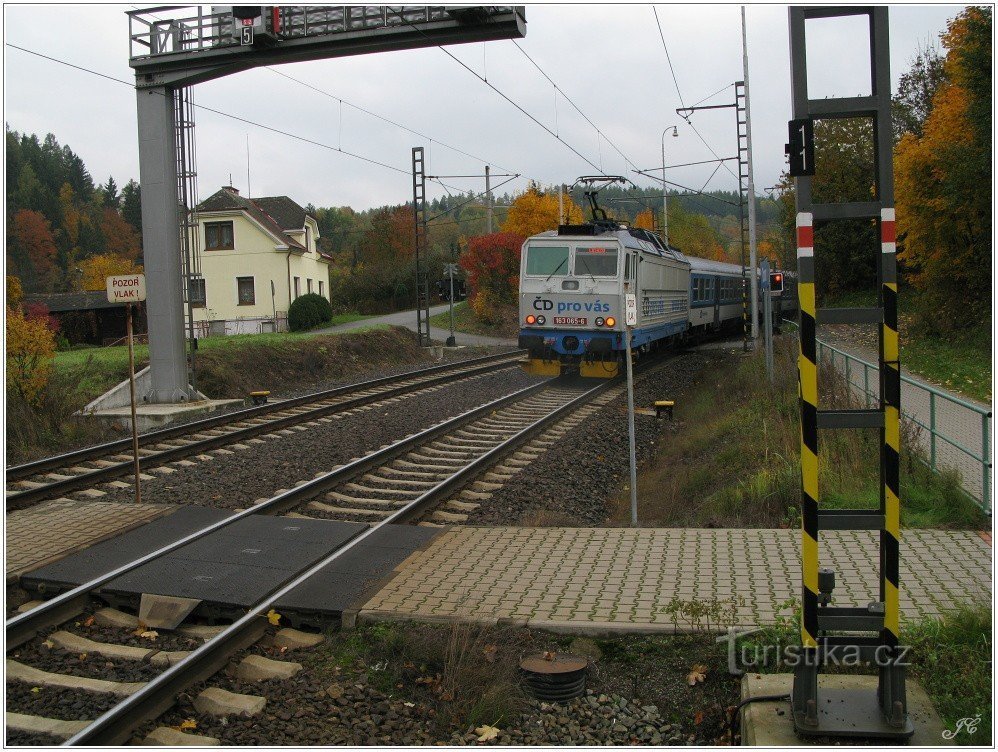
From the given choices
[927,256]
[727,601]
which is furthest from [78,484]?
[927,256]

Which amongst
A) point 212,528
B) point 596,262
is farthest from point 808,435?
point 596,262

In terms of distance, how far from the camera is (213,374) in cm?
2092

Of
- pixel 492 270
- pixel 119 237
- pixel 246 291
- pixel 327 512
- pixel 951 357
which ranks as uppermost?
pixel 119 237

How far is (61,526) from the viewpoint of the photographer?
26.9 feet

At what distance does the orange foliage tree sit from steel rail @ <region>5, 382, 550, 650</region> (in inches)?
1174

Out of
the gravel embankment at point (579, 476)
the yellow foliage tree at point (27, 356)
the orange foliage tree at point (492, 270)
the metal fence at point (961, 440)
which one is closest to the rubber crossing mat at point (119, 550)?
the gravel embankment at point (579, 476)

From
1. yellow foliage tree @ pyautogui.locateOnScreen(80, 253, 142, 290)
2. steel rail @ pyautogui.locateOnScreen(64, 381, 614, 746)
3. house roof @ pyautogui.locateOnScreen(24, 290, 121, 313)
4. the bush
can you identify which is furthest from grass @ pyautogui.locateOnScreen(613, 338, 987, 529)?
yellow foliage tree @ pyautogui.locateOnScreen(80, 253, 142, 290)

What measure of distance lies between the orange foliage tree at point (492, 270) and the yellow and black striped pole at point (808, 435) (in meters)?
40.1

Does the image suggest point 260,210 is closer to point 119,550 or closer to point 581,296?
point 581,296

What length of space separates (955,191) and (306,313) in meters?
26.0

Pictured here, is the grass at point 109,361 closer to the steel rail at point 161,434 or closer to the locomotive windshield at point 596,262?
the steel rail at point 161,434

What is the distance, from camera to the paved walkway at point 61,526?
7.21 metres

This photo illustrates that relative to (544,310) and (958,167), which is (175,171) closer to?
(544,310)

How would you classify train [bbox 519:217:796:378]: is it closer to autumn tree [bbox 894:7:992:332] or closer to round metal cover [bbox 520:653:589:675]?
autumn tree [bbox 894:7:992:332]
